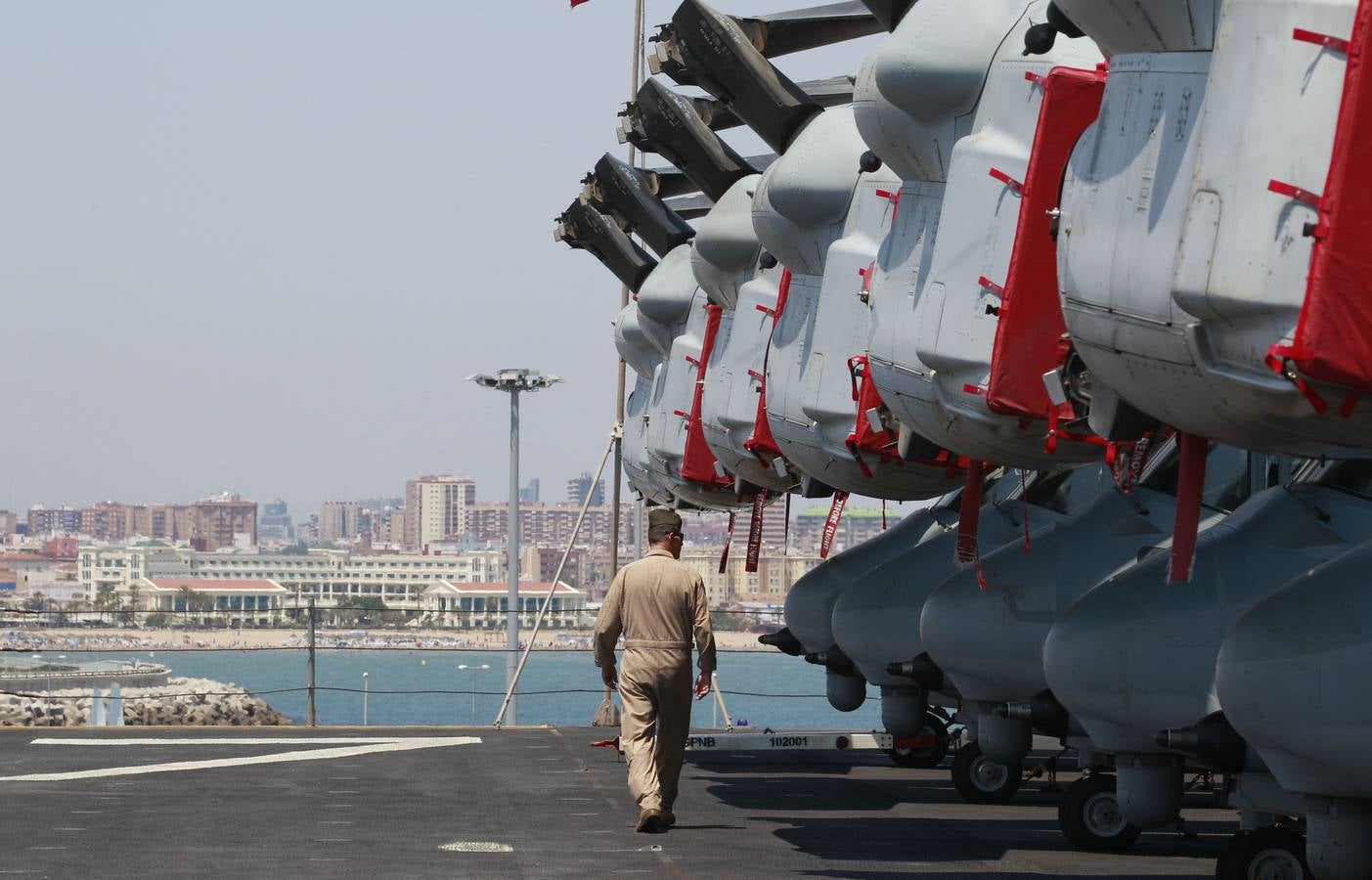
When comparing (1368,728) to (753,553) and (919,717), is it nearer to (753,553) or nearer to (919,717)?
(919,717)

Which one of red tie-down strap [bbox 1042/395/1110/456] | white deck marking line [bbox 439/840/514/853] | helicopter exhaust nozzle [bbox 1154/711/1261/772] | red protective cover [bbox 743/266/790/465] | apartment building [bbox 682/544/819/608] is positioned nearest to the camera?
helicopter exhaust nozzle [bbox 1154/711/1261/772]

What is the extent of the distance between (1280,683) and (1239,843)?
1666 mm

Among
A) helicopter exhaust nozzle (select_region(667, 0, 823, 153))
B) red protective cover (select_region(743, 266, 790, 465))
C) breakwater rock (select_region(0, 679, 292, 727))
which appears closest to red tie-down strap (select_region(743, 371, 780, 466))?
red protective cover (select_region(743, 266, 790, 465))

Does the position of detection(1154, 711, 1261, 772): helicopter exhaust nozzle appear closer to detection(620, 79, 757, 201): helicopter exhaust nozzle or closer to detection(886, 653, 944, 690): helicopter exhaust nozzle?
detection(886, 653, 944, 690): helicopter exhaust nozzle

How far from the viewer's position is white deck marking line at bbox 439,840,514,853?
12500mm

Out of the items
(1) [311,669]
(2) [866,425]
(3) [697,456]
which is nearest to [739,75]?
(3) [697,456]

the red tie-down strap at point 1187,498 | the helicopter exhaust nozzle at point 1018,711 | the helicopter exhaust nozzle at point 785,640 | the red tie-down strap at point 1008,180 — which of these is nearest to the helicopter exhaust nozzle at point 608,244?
the helicopter exhaust nozzle at point 785,640

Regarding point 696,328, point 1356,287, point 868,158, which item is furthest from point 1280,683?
point 696,328

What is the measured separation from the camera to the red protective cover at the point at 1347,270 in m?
7.37

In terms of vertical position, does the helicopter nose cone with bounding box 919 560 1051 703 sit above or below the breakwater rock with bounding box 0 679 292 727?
above

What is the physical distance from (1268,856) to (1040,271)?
3054 millimetres

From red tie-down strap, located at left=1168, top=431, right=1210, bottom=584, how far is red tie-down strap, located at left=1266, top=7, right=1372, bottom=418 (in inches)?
60.6

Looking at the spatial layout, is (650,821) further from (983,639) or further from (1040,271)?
(1040,271)

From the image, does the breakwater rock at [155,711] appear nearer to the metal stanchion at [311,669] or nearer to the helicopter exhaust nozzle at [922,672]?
the metal stanchion at [311,669]
